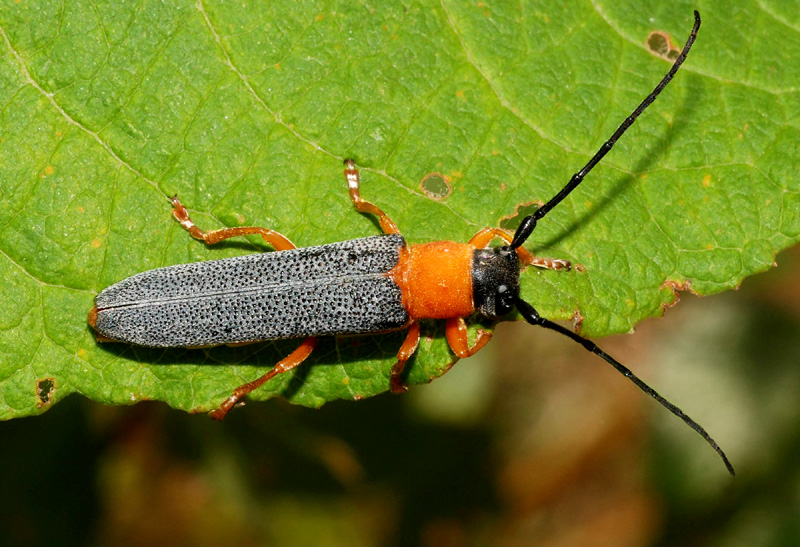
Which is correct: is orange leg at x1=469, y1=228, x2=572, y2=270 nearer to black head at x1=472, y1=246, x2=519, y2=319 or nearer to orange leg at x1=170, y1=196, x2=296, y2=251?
black head at x1=472, y1=246, x2=519, y2=319

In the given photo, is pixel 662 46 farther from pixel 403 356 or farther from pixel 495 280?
pixel 403 356

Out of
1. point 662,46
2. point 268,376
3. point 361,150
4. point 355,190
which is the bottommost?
point 268,376

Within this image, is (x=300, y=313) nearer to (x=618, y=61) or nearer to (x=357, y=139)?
(x=357, y=139)

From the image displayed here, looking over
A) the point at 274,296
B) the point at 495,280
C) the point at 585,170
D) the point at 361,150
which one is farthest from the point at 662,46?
the point at 274,296

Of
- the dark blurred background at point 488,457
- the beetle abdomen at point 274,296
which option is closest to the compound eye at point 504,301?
the beetle abdomen at point 274,296

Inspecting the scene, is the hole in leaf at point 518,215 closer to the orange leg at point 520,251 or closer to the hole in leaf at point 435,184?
the orange leg at point 520,251
